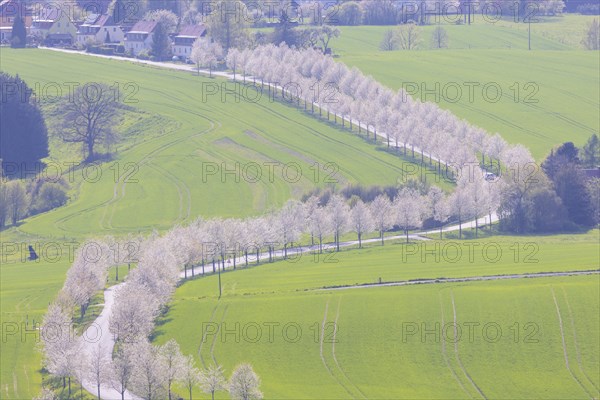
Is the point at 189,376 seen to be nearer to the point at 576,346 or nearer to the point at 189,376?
the point at 189,376

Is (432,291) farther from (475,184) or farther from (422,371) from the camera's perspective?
(475,184)

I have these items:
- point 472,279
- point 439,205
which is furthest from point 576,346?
point 439,205

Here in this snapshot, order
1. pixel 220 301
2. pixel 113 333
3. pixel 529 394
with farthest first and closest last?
pixel 220 301
pixel 113 333
pixel 529 394

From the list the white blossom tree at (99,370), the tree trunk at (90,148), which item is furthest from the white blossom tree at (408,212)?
the white blossom tree at (99,370)

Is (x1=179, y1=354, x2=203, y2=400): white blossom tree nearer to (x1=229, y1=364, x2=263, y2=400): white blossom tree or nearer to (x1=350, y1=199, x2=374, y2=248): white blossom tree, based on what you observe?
(x1=229, y1=364, x2=263, y2=400): white blossom tree

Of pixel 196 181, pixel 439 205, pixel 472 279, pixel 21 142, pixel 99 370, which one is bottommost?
pixel 99 370

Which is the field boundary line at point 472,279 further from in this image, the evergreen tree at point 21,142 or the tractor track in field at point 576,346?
the evergreen tree at point 21,142

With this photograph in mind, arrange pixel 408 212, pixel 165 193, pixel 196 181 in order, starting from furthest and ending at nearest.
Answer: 1. pixel 196 181
2. pixel 165 193
3. pixel 408 212

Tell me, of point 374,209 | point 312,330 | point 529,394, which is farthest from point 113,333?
point 374,209

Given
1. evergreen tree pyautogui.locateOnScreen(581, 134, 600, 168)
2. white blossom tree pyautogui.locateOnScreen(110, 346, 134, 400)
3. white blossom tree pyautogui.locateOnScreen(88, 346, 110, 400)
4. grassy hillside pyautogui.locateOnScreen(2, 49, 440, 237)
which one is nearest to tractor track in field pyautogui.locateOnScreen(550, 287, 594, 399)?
white blossom tree pyautogui.locateOnScreen(110, 346, 134, 400)
